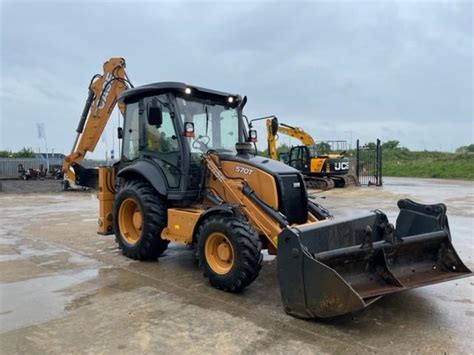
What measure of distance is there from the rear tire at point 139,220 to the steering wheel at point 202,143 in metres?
0.91

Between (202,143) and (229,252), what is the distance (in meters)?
1.83

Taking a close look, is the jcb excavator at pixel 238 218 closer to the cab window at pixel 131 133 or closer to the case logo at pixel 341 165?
the cab window at pixel 131 133

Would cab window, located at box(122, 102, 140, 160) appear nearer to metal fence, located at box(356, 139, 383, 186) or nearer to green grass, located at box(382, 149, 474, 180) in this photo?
metal fence, located at box(356, 139, 383, 186)

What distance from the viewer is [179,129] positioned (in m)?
5.62

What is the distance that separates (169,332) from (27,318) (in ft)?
4.82

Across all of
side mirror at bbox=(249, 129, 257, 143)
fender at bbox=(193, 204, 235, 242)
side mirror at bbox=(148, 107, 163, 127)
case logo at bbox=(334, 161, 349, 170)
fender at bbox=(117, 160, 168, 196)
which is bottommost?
fender at bbox=(193, 204, 235, 242)

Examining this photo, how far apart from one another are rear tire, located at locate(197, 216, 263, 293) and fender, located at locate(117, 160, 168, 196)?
1.13 metres

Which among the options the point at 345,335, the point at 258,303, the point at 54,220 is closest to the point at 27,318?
the point at 258,303

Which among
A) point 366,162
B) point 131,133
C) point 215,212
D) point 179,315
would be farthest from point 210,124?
point 366,162

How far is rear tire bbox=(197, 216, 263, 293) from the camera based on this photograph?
429 cm

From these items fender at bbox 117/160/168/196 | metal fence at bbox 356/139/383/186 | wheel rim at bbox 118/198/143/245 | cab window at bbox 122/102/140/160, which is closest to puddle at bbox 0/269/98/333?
wheel rim at bbox 118/198/143/245

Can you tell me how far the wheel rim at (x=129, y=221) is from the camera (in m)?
6.34

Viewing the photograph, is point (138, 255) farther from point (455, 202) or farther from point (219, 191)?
point (455, 202)

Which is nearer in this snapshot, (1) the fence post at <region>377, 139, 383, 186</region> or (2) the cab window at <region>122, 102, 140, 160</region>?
(2) the cab window at <region>122, 102, 140, 160</region>
